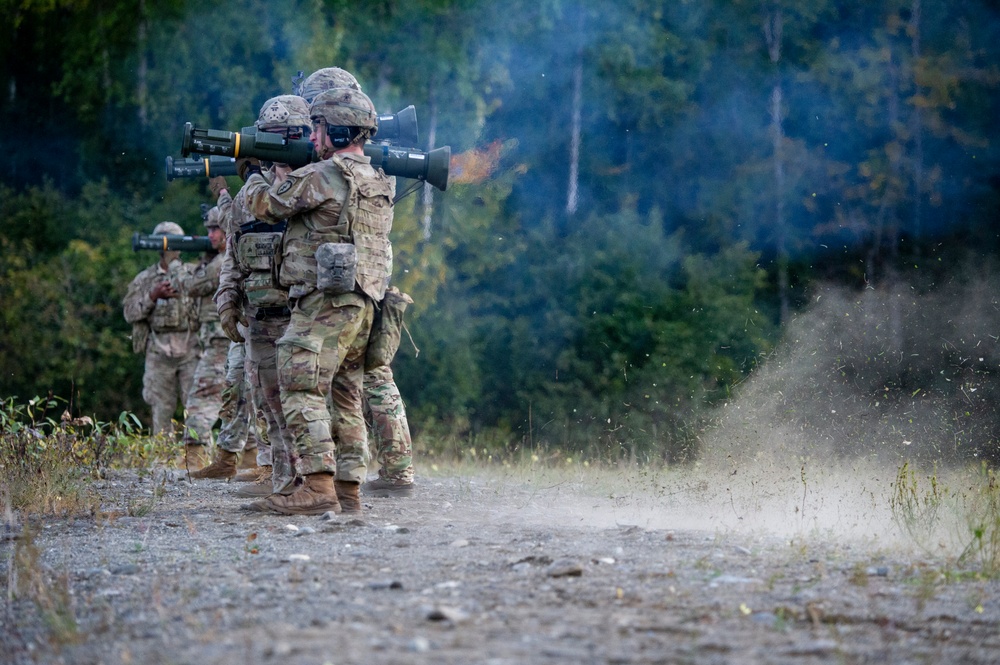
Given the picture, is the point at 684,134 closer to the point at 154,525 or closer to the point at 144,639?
the point at 154,525

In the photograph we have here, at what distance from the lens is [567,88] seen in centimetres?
2111

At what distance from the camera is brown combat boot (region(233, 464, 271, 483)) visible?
810 cm

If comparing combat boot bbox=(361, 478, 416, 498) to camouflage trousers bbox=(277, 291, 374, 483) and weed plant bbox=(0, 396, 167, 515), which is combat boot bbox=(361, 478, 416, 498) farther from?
weed plant bbox=(0, 396, 167, 515)

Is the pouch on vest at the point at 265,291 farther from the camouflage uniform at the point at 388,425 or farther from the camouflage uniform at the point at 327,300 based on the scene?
the camouflage uniform at the point at 388,425

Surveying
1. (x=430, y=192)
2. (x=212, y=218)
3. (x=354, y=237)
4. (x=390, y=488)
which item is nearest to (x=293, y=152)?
(x=354, y=237)

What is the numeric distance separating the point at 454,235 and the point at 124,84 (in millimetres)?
6803

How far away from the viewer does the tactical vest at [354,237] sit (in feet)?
20.5

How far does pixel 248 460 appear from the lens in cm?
901

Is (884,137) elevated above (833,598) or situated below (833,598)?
above

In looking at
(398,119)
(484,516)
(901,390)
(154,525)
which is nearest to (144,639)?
(154,525)

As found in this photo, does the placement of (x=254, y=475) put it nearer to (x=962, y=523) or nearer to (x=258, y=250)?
(x=258, y=250)

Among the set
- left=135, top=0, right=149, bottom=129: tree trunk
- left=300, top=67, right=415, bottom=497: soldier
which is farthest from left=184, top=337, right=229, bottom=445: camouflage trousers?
left=135, top=0, right=149, bottom=129: tree trunk

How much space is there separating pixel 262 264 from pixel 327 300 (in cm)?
64

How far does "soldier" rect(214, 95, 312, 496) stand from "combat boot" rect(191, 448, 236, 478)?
1.82m
